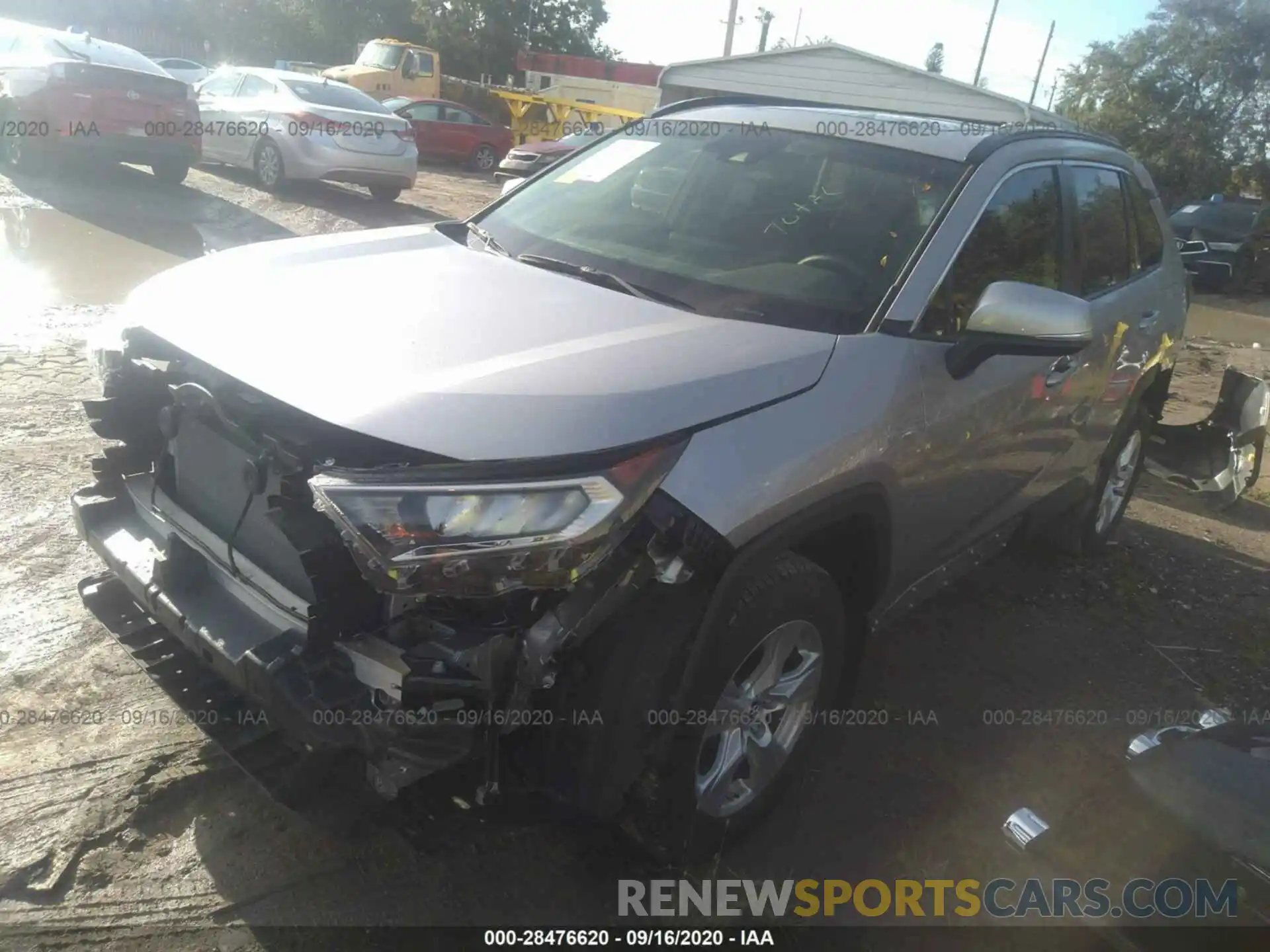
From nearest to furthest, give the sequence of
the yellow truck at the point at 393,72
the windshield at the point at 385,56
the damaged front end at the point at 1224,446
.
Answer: the damaged front end at the point at 1224,446 → the yellow truck at the point at 393,72 → the windshield at the point at 385,56

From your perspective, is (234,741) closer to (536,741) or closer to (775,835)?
(536,741)

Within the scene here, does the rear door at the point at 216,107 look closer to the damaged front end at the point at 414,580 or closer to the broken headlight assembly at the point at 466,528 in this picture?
the damaged front end at the point at 414,580

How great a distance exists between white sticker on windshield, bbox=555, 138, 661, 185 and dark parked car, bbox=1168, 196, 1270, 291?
59.2 ft

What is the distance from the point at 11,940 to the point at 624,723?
4.93 ft

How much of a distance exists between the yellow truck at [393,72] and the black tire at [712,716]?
81.9 ft

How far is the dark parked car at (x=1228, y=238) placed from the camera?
18.6 m

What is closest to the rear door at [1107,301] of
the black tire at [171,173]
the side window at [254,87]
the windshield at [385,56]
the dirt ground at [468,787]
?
the dirt ground at [468,787]

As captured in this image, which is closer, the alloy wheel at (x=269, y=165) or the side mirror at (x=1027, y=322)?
the side mirror at (x=1027, y=322)

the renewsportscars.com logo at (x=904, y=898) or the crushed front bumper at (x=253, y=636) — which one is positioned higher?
the crushed front bumper at (x=253, y=636)

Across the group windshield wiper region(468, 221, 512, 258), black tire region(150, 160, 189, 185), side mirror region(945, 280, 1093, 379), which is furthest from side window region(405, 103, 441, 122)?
side mirror region(945, 280, 1093, 379)

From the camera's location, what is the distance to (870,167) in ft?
10.4

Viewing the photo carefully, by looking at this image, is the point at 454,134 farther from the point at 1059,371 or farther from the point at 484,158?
the point at 1059,371

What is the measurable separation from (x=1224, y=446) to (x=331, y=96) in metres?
11.1

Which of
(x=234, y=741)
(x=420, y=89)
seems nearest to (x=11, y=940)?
(x=234, y=741)
